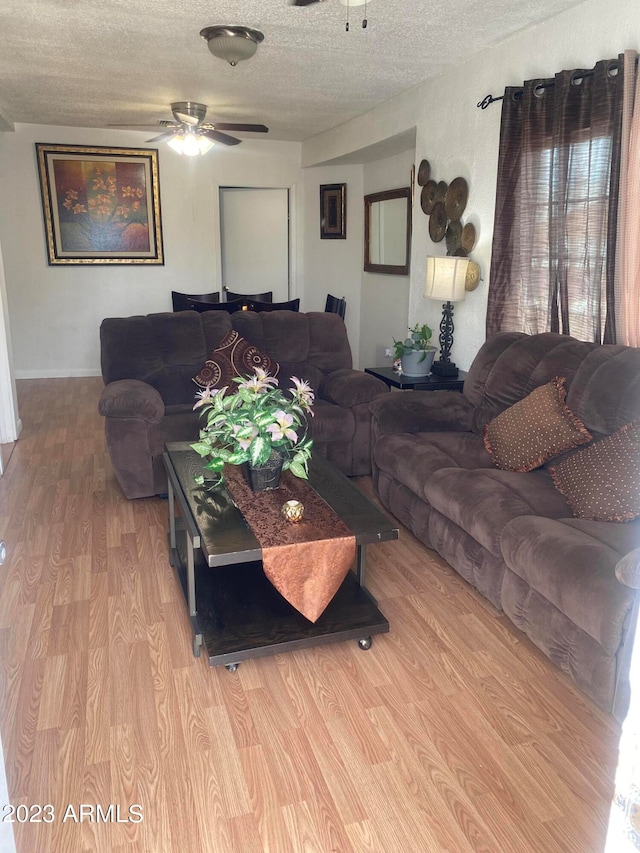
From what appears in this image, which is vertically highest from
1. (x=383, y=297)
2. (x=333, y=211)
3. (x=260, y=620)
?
(x=333, y=211)

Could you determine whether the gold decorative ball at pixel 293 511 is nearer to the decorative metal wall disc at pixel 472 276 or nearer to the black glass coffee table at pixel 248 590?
the black glass coffee table at pixel 248 590

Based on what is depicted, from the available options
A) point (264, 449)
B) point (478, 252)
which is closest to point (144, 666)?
point (264, 449)

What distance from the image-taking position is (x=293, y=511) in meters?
2.30

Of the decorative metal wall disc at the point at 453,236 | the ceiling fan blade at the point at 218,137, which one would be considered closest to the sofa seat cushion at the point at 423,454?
the decorative metal wall disc at the point at 453,236

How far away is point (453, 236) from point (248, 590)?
2799mm

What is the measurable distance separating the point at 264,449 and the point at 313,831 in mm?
1186

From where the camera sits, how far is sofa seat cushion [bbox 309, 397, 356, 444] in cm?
392

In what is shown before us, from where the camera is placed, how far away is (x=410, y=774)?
1.83 meters

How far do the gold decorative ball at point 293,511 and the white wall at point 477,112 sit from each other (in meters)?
2.28

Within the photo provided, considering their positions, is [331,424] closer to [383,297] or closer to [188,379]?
[188,379]

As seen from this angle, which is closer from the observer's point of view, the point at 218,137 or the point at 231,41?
the point at 231,41

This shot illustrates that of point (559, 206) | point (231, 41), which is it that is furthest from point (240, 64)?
point (559, 206)

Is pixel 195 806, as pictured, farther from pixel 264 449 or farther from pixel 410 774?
pixel 264 449

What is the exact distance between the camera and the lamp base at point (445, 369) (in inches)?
167
